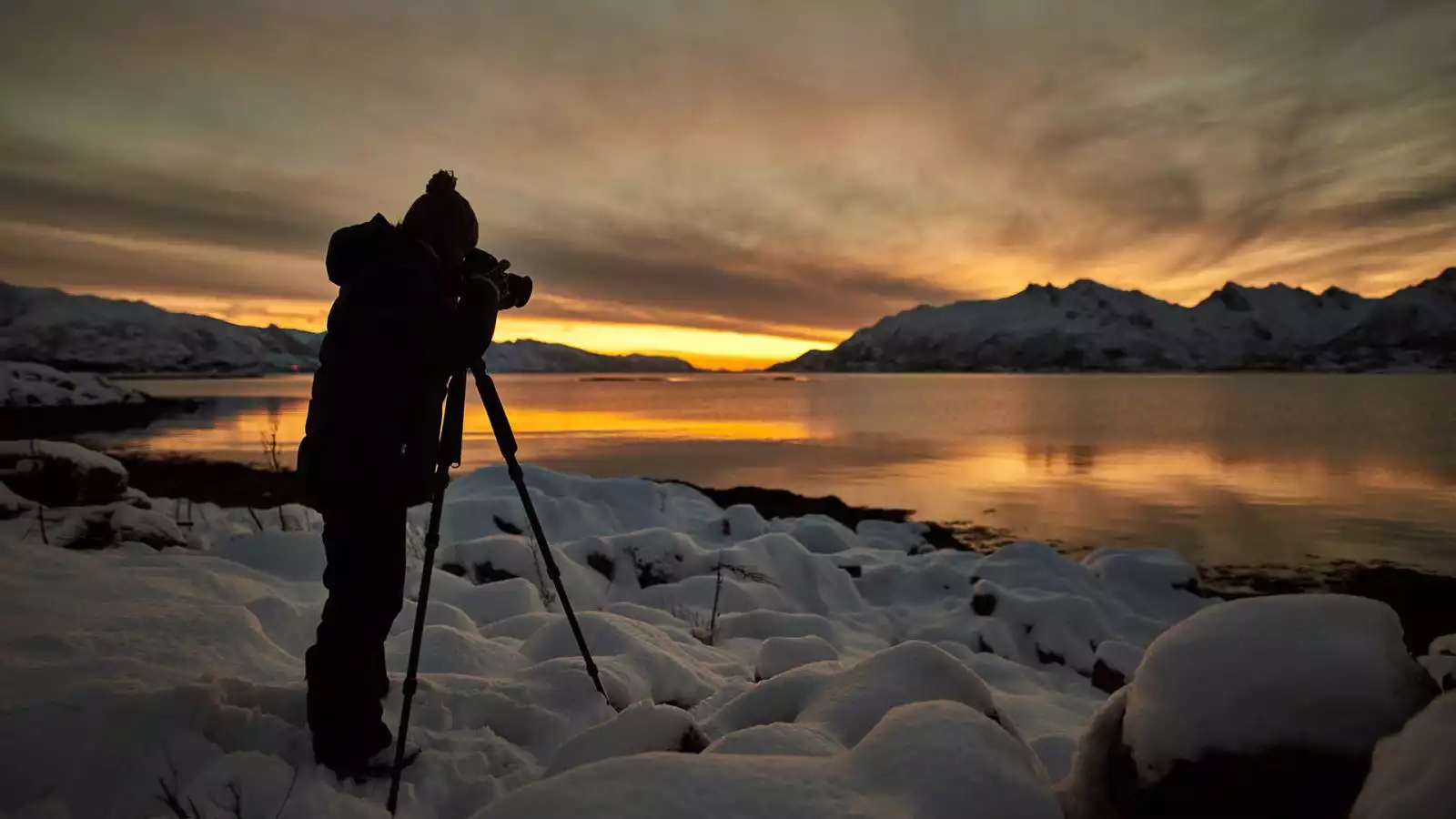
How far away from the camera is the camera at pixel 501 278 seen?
13.0ft

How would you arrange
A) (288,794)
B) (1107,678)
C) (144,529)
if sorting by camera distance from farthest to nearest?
1. (1107,678)
2. (144,529)
3. (288,794)

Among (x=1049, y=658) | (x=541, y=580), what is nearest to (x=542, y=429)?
(x=541, y=580)

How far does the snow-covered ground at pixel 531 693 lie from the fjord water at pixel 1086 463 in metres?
9.77

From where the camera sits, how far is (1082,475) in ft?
113

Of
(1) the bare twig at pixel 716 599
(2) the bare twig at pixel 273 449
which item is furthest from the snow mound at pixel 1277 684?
(2) the bare twig at pixel 273 449

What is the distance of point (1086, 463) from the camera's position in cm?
3875

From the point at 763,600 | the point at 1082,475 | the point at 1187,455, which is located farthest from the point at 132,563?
the point at 1187,455

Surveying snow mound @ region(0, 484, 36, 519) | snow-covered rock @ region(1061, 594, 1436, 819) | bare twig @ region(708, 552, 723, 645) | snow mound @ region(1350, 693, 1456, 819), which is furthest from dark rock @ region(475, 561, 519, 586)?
snow mound @ region(1350, 693, 1456, 819)

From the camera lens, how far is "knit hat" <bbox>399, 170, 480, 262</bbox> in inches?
151

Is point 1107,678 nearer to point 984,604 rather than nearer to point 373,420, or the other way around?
point 984,604

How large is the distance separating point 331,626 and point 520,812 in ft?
6.25

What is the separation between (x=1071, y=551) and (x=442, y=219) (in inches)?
814

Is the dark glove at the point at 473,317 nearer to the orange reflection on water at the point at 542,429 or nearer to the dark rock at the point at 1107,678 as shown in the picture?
the dark rock at the point at 1107,678

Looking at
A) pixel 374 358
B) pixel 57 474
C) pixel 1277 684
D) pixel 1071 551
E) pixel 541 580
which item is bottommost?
pixel 1071 551
